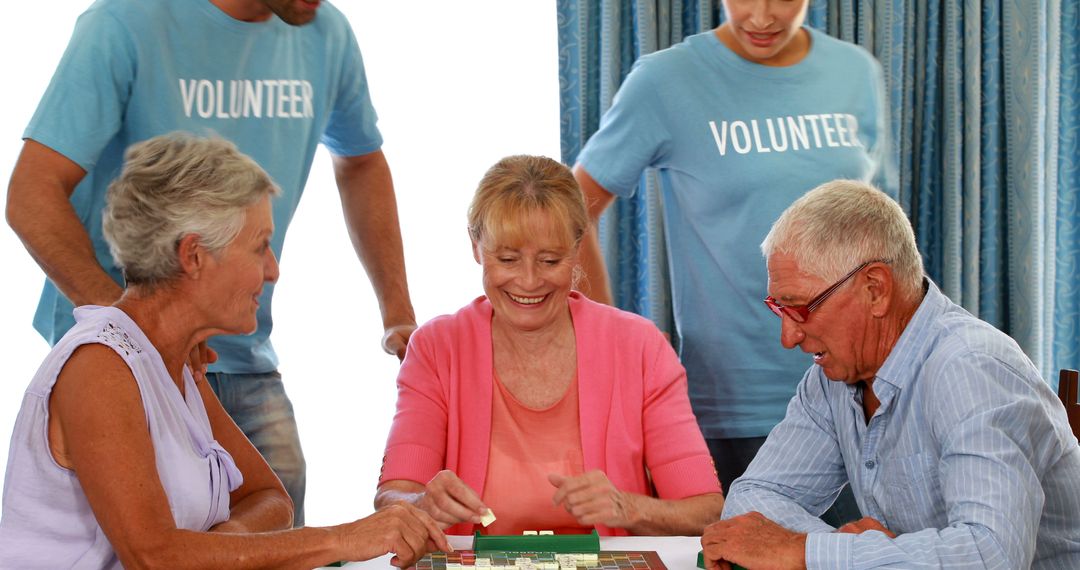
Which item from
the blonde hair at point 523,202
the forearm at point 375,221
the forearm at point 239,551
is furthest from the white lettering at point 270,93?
the forearm at point 239,551

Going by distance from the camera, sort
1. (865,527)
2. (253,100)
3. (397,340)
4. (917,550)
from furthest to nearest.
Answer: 1. (397,340)
2. (253,100)
3. (865,527)
4. (917,550)

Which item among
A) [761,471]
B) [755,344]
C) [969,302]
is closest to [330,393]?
[755,344]

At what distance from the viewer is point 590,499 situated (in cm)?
216

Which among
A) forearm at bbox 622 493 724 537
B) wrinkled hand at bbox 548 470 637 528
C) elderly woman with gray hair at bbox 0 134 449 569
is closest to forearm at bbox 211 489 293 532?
elderly woman with gray hair at bbox 0 134 449 569

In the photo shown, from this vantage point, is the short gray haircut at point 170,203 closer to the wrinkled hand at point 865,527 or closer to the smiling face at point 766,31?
the wrinkled hand at point 865,527

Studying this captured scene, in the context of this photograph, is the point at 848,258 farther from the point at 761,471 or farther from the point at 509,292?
the point at 509,292

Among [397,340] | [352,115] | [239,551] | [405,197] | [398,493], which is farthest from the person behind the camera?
[405,197]

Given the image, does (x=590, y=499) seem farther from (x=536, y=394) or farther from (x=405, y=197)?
(x=405, y=197)

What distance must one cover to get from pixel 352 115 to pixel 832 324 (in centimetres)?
150

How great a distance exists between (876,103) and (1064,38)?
4.98ft

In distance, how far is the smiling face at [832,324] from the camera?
1922 mm

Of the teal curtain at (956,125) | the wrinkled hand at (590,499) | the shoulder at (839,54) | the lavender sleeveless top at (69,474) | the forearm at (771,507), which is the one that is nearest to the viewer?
the lavender sleeveless top at (69,474)

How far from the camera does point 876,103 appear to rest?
2828 millimetres

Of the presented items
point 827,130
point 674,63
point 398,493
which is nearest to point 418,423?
point 398,493
